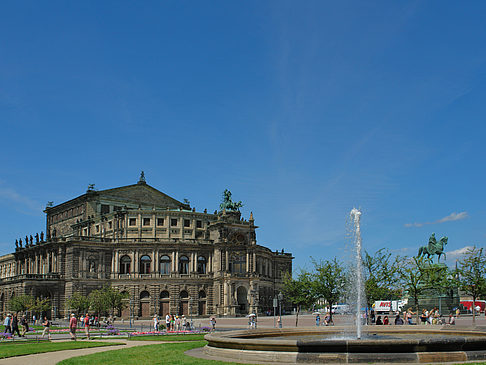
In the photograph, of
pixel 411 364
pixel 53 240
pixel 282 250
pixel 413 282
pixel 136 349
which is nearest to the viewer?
pixel 411 364

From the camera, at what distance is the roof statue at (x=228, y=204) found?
106 meters

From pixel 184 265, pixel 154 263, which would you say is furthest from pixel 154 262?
pixel 184 265

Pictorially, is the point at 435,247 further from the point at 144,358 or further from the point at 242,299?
the point at 144,358

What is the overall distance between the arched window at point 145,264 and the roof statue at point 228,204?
694 inches

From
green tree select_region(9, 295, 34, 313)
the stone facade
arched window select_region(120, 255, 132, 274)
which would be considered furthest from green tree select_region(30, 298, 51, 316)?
arched window select_region(120, 255, 132, 274)

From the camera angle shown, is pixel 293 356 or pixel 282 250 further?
pixel 282 250

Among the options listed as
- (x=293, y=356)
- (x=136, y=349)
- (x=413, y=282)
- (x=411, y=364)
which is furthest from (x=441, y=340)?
(x=413, y=282)

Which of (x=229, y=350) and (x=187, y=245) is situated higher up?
(x=187, y=245)

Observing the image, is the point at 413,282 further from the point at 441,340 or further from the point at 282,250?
the point at 282,250

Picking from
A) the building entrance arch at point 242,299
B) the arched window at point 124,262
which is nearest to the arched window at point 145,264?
the arched window at point 124,262

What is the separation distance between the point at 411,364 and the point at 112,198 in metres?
96.2

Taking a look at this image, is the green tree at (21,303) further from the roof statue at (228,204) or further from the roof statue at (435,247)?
the roof statue at (435,247)

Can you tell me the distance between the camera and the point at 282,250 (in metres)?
118

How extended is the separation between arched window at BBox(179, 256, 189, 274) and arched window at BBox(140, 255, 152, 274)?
5.52 meters
